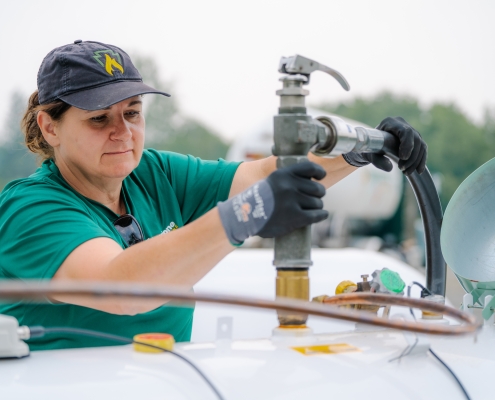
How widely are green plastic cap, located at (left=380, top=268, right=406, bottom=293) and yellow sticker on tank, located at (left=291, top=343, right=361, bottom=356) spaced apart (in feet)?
0.73

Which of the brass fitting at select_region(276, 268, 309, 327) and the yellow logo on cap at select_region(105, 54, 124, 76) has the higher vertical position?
the yellow logo on cap at select_region(105, 54, 124, 76)

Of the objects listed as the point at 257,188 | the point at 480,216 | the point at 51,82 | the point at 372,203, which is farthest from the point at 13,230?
the point at 372,203

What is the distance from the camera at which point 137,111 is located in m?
1.81

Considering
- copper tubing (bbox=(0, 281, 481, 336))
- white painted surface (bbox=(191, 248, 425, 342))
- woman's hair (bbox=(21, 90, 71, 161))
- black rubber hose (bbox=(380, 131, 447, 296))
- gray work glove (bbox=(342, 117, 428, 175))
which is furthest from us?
white painted surface (bbox=(191, 248, 425, 342))

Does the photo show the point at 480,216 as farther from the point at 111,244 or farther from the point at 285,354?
the point at 111,244

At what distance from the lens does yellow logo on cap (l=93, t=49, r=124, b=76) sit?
5.59ft

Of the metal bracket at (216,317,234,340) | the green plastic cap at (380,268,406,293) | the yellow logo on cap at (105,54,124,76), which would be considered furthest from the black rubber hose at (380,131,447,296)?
the yellow logo on cap at (105,54,124,76)

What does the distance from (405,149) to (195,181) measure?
797mm

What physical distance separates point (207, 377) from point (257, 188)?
1.04 feet

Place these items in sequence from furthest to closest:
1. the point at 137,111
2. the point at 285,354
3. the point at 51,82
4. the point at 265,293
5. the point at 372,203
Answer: the point at 372,203
the point at 265,293
the point at 137,111
the point at 51,82
the point at 285,354

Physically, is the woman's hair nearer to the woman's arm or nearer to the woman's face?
the woman's face

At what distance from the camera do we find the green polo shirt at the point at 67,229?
146 centimetres

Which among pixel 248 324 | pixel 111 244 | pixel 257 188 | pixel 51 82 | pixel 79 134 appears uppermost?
pixel 51 82

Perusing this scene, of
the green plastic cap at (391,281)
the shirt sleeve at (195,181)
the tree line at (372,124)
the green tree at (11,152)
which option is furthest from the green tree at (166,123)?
the green plastic cap at (391,281)
